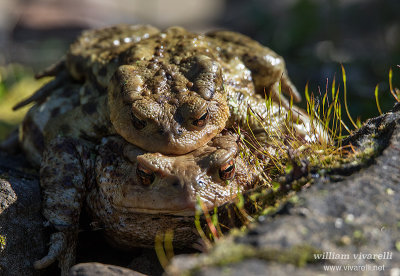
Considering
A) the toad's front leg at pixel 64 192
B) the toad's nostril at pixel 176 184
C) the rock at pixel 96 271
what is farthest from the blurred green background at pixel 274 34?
the rock at pixel 96 271

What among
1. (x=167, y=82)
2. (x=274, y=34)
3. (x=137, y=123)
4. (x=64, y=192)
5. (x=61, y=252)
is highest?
(x=167, y=82)

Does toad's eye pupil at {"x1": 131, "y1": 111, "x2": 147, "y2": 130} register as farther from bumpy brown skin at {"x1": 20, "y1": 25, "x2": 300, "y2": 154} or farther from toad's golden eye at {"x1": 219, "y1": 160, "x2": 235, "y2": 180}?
toad's golden eye at {"x1": 219, "y1": 160, "x2": 235, "y2": 180}

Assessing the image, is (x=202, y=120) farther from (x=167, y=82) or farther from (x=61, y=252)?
(x=61, y=252)

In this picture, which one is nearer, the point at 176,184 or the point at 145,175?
the point at 176,184

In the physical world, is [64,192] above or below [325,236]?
below

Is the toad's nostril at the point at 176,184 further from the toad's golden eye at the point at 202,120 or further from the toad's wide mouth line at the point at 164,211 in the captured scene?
the toad's golden eye at the point at 202,120

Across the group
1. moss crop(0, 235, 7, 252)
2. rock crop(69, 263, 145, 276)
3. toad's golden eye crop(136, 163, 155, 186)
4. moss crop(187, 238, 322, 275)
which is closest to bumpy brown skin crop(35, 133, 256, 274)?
toad's golden eye crop(136, 163, 155, 186)

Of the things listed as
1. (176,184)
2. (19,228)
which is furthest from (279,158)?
(19,228)
